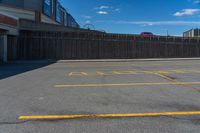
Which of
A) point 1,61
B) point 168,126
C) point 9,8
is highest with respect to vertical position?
point 9,8

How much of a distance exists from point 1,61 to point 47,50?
5485 mm

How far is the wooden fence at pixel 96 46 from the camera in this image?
79.8 ft

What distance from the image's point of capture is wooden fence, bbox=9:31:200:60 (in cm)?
2433

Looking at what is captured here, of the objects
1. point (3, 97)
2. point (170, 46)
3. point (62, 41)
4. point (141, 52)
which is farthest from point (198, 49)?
point (3, 97)

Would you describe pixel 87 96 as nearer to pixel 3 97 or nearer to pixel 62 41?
pixel 3 97

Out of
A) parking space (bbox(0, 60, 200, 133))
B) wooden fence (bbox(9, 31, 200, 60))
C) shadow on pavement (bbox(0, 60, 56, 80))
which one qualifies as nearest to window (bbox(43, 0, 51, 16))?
wooden fence (bbox(9, 31, 200, 60))

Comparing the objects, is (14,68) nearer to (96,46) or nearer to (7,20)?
(7,20)

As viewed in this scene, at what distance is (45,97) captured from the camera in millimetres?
6465

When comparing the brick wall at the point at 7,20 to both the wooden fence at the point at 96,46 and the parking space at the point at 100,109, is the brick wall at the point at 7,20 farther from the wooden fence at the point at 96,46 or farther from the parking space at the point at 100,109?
the parking space at the point at 100,109

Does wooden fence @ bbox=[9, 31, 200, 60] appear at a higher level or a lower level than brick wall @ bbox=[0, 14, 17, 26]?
lower

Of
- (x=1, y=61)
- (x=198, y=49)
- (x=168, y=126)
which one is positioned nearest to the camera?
(x=168, y=126)

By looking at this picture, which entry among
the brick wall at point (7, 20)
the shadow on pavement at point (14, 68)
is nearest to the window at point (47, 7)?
the brick wall at point (7, 20)

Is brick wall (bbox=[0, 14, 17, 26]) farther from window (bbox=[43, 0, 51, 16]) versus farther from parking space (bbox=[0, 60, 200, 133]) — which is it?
window (bbox=[43, 0, 51, 16])

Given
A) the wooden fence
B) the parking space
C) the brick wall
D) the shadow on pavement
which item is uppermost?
the brick wall
